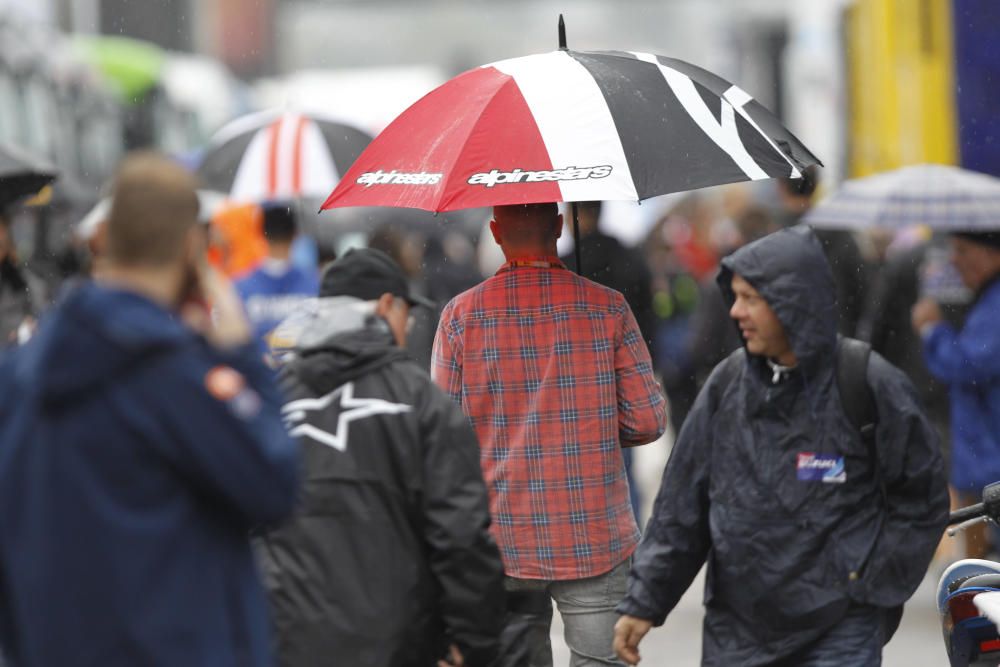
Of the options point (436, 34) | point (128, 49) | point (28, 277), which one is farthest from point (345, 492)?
point (436, 34)

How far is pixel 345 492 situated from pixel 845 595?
145 cm

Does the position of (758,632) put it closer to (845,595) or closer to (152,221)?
(845,595)

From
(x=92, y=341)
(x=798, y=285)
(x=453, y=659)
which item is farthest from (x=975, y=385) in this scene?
(x=92, y=341)

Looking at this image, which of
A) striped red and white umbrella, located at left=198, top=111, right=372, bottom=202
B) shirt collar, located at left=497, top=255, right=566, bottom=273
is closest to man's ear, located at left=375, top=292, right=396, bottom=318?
shirt collar, located at left=497, top=255, right=566, bottom=273

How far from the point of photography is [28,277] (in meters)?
7.36

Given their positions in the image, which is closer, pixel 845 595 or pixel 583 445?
pixel 845 595

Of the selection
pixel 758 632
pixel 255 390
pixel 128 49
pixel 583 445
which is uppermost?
pixel 128 49

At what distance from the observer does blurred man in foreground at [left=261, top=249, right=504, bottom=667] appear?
456 centimetres

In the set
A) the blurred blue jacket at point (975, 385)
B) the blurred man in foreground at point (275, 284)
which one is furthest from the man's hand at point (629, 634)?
the blurred man in foreground at point (275, 284)

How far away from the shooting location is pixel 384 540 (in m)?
4.57

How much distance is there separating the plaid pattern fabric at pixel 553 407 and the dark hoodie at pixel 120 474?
2.11 metres

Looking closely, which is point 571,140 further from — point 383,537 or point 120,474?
point 120,474

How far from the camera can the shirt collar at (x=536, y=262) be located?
224 inches

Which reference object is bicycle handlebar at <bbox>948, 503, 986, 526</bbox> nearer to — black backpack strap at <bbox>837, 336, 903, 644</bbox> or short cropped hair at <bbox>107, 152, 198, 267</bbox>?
black backpack strap at <bbox>837, 336, 903, 644</bbox>
